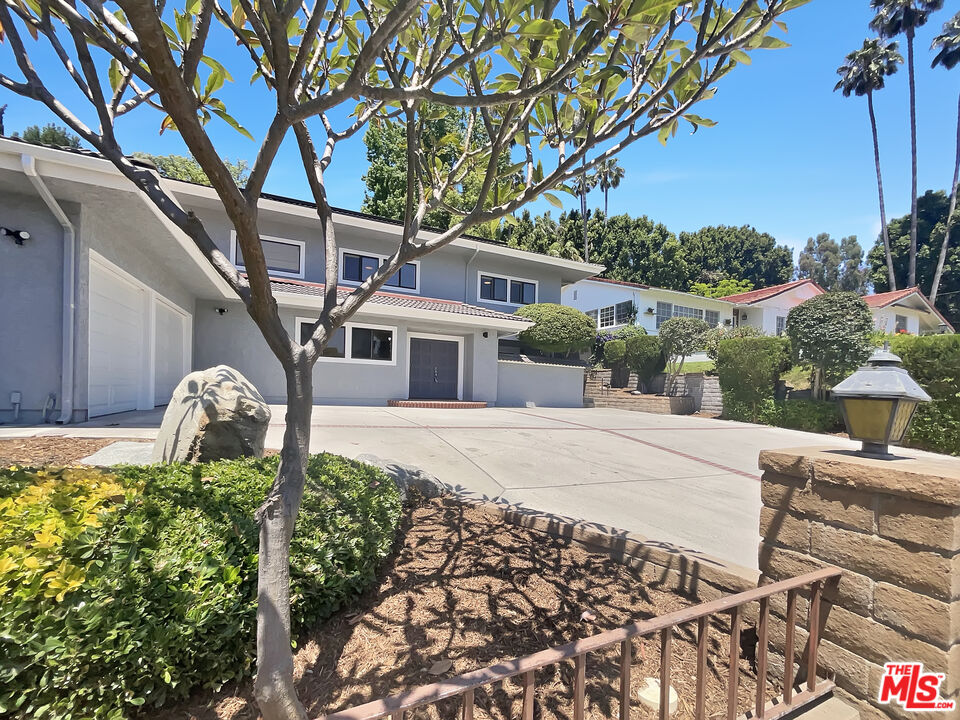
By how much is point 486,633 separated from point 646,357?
18.6 metres

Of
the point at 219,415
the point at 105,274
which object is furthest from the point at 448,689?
the point at 105,274

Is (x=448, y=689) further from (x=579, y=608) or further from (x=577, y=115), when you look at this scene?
(x=577, y=115)

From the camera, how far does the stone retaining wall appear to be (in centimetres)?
177

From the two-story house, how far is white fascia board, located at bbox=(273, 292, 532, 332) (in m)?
0.06

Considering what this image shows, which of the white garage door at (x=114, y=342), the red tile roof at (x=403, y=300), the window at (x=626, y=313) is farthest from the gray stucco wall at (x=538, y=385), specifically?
the white garage door at (x=114, y=342)

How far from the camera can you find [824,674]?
212 centimetres

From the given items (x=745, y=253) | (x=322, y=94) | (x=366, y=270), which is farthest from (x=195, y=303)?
(x=745, y=253)

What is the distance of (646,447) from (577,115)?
7466mm

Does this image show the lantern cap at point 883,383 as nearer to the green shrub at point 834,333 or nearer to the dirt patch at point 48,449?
the dirt patch at point 48,449

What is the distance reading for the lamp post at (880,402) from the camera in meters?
2.06

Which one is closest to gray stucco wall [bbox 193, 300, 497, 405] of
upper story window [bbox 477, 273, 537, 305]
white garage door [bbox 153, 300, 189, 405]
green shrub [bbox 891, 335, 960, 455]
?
white garage door [bbox 153, 300, 189, 405]

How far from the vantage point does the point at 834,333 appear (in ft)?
41.3

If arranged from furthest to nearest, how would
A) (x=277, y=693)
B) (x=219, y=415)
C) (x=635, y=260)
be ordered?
(x=635, y=260) → (x=219, y=415) → (x=277, y=693)

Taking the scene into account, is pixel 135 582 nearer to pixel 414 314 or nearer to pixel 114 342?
pixel 114 342
